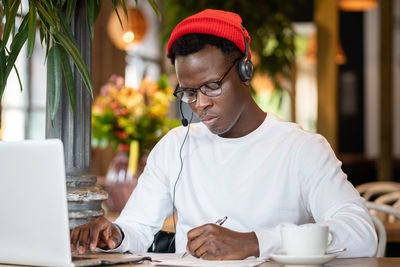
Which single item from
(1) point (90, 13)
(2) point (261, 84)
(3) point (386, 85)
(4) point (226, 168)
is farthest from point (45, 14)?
(2) point (261, 84)

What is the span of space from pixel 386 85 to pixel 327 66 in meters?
2.04

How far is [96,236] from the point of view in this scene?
1481mm

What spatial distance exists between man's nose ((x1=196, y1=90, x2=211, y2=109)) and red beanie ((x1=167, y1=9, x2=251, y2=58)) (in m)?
0.17

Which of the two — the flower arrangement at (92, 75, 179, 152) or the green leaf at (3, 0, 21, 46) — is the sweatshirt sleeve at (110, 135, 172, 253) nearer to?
the green leaf at (3, 0, 21, 46)

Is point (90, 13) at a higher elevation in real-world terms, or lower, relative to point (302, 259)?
higher

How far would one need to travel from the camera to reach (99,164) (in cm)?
780

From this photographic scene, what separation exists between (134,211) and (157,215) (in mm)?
69

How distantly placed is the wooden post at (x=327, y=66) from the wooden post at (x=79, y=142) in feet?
10.9

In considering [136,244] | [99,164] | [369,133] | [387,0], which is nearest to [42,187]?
[136,244]

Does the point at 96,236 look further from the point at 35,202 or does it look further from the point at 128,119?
the point at 128,119

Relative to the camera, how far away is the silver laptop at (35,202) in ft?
3.73

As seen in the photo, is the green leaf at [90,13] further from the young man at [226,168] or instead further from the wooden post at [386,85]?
the wooden post at [386,85]

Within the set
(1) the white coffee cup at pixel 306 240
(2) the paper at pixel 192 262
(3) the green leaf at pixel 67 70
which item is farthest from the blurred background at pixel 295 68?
(1) the white coffee cup at pixel 306 240

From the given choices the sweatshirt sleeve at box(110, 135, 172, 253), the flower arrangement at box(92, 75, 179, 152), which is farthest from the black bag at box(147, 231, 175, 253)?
the flower arrangement at box(92, 75, 179, 152)
